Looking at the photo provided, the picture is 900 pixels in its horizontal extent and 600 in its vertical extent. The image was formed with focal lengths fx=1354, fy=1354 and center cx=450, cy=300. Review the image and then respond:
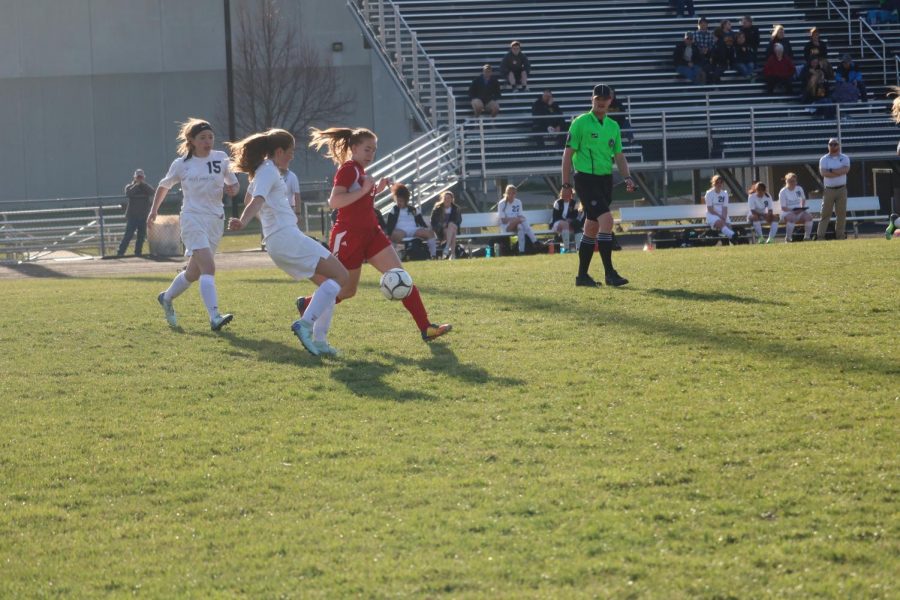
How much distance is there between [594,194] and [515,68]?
19.0 meters

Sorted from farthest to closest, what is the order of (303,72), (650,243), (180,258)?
(303,72) < (180,258) < (650,243)

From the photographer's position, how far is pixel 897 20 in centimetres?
3538

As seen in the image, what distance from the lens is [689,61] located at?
32781mm

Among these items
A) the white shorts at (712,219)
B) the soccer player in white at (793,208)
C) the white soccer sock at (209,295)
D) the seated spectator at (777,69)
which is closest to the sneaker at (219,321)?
the white soccer sock at (209,295)

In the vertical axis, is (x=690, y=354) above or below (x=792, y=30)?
below

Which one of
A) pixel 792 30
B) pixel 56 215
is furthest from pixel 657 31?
pixel 56 215

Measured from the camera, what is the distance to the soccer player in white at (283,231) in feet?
29.8

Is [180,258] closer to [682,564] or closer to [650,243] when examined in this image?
[650,243]

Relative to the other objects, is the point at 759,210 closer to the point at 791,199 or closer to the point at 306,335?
the point at 791,199

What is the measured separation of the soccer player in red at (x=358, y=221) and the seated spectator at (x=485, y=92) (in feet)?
66.3

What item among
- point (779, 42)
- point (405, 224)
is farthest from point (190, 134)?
point (779, 42)

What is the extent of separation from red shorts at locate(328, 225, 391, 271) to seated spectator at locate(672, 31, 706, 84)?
79.1ft

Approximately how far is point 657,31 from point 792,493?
104 feet

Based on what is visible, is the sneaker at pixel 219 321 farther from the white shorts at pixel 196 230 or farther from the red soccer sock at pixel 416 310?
the red soccer sock at pixel 416 310
